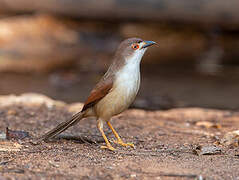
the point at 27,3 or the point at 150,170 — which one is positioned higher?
the point at 27,3

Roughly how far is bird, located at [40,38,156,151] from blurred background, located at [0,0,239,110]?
341 centimetres

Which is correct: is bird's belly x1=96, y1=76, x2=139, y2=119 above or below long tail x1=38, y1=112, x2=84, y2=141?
above

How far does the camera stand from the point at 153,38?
1697cm

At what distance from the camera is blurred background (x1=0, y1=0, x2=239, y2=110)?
10.5 metres

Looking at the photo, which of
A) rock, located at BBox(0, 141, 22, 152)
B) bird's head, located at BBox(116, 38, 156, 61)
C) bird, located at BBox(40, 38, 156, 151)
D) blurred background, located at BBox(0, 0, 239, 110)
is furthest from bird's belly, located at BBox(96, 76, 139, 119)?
blurred background, located at BBox(0, 0, 239, 110)

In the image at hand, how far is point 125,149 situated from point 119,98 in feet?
1.95

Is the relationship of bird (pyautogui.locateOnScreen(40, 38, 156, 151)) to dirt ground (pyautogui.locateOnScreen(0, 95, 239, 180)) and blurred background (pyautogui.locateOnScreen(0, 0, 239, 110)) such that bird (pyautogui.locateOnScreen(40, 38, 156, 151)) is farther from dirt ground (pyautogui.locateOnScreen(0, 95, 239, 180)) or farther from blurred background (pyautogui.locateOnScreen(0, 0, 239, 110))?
blurred background (pyautogui.locateOnScreen(0, 0, 239, 110))

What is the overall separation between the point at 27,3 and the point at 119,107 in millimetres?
10445

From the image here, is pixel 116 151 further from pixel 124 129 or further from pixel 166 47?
pixel 166 47

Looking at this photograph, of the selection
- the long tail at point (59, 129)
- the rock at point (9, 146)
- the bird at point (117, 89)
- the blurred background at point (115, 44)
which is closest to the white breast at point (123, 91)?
the bird at point (117, 89)

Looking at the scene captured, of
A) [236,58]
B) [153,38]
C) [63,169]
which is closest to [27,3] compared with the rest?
[153,38]

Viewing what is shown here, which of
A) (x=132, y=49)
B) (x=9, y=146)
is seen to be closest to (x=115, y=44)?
(x=132, y=49)

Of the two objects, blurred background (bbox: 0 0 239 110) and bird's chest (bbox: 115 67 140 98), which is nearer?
bird's chest (bbox: 115 67 140 98)

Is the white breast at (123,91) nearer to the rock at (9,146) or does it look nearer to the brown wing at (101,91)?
the brown wing at (101,91)
